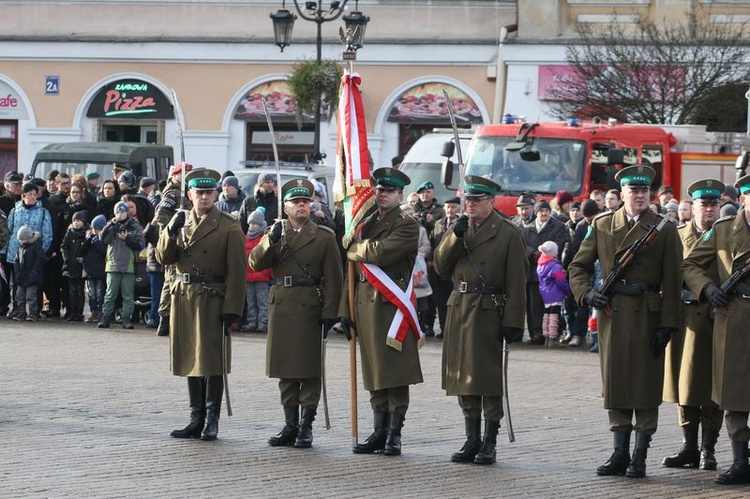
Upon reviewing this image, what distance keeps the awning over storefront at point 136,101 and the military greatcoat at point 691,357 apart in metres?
28.2

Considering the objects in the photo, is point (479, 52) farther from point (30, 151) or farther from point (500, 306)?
point (500, 306)

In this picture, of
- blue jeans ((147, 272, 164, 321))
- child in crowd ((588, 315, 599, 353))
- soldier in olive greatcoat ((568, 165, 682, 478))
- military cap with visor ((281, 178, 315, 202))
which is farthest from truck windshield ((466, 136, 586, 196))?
soldier in olive greatcoat ((568, 165, 682, 478))

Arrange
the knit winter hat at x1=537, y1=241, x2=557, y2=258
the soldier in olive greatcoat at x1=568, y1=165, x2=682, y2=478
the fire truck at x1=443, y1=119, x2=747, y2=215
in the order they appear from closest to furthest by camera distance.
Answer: the soldier in olive greatcoat at x1=568, y1=165, x2=682, y2=478
the knit winter hat at x1=537, y1=241, x2=557, y2=258
the fire truck at x1=443, y1=119, x2=747, y2=215

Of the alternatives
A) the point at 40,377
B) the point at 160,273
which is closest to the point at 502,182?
the point at 160,273

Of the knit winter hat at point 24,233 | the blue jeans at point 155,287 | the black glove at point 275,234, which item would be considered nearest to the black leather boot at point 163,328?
the blue jeans at point 155,287

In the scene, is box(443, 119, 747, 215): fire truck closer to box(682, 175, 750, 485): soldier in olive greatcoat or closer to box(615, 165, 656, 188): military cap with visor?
box(615, 165, 656, 188): military cap with visor

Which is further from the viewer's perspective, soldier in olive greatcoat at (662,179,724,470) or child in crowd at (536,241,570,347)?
child in crowd at (536,241,570,347)

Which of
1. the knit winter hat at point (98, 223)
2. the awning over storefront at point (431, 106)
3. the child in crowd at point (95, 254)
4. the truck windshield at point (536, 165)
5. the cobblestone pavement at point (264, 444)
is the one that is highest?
the awning over storefront at point (431, 106)

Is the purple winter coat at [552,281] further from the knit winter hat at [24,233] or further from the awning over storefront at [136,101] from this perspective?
the awning over storefront at [136,101]

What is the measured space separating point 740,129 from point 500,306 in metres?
20.5

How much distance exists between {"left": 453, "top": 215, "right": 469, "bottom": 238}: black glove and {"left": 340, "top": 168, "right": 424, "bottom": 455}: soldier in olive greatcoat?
0.41 meters

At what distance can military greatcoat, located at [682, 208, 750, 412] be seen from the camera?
9.77 m

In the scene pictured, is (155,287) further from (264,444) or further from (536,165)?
(264,444)

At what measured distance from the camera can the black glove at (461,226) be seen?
10.4 metres
